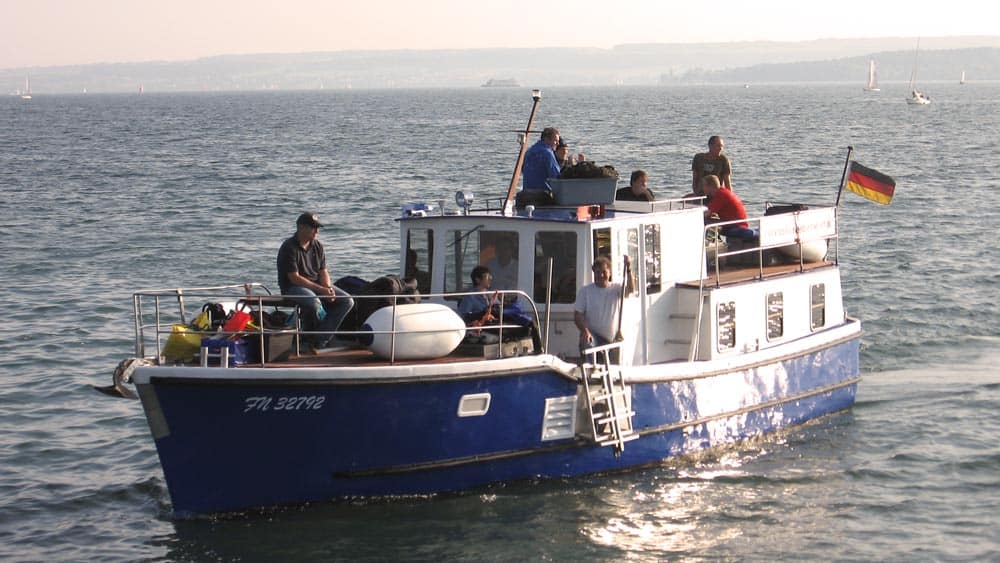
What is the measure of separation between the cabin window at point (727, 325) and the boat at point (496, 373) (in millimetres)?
24

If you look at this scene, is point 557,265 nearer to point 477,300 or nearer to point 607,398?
point 477,300

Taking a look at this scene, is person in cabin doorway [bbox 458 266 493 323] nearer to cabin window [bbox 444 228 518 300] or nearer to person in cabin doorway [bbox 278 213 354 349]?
cabin window [bbox 444 228 518 300]

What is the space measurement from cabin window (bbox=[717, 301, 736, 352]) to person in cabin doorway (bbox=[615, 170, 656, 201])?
5.49ft

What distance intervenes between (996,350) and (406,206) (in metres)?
11.2

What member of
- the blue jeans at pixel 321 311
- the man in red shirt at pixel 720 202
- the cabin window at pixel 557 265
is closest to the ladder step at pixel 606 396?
the cabin window at pixel 557 265

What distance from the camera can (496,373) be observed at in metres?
13.3

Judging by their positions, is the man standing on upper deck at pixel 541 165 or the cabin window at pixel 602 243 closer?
the cabin window at pixel 602 243

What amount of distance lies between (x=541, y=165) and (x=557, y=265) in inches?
69.7

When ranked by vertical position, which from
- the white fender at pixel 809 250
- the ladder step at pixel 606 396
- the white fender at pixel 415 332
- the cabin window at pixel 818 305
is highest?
the white fender at pixel 809 250

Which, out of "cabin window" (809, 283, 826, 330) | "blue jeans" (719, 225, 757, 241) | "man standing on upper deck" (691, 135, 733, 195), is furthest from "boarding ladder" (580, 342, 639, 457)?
"man standing on upper deck" (691, 135, 733, 195)

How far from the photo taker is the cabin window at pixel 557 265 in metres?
14.7

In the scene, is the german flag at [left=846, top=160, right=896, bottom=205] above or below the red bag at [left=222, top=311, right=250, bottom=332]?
above

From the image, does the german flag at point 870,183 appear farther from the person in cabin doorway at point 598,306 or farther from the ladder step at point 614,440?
the ladder step at point 614,440

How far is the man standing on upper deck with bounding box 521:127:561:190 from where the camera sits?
1600cm
